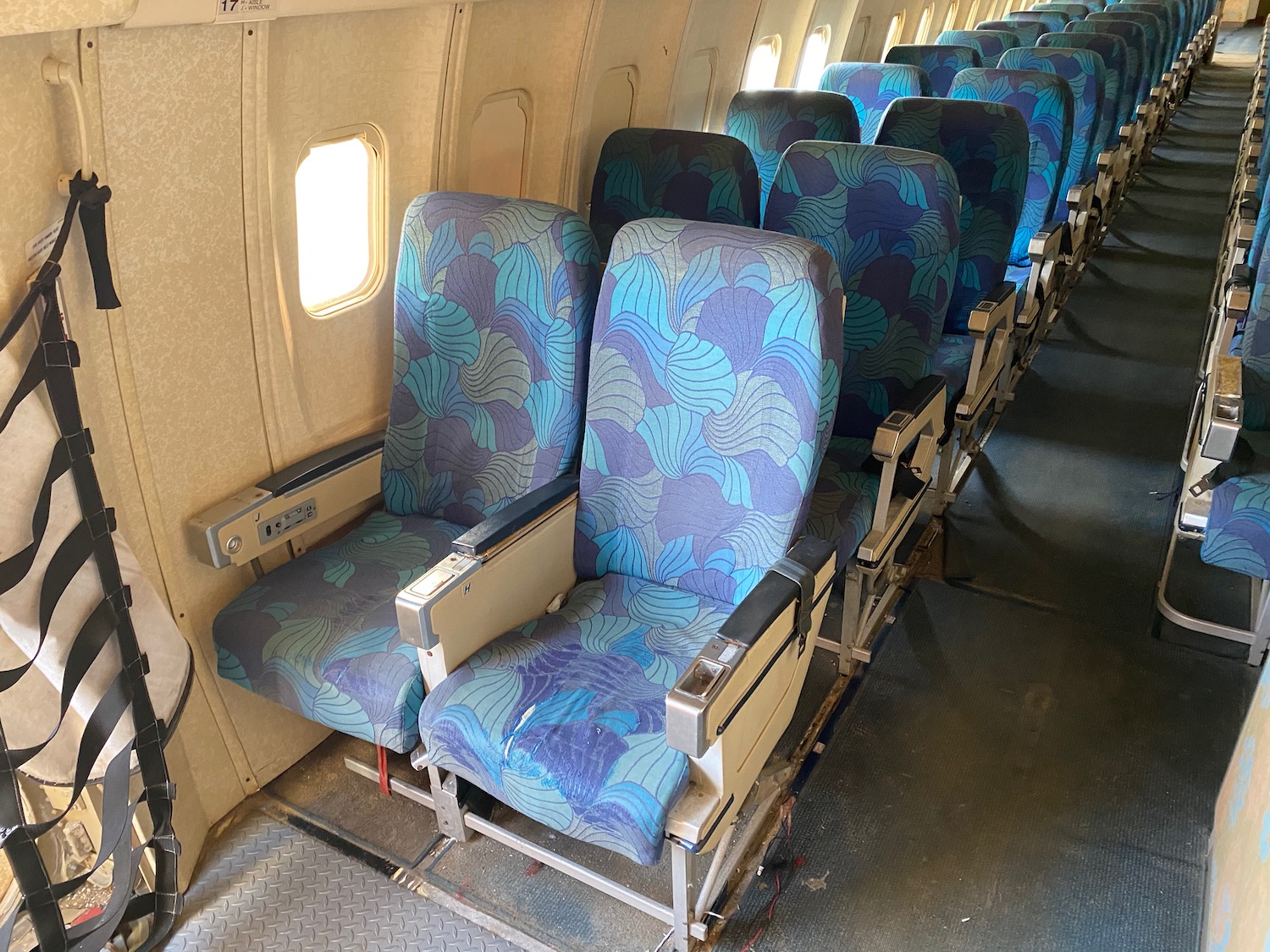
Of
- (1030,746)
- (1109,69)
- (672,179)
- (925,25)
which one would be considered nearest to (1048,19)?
(925,25)

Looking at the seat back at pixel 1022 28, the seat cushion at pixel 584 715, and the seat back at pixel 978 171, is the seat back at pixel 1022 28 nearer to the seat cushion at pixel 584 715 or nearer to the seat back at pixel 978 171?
the seat back at pixel 978 171

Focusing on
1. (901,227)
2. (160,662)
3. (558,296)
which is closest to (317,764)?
(160,662)

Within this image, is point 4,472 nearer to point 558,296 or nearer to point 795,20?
A: point 558,296

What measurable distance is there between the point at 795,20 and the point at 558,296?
4130 millimetres

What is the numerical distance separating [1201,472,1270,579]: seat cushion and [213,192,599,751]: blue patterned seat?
6.05 ft

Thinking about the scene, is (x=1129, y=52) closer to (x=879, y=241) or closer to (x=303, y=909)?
(x=879, y=241)

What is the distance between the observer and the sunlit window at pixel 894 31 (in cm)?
827

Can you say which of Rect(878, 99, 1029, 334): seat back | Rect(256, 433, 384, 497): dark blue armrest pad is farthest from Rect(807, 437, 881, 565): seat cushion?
Rect(256, 433, 384, 497): dark blue armrest pad

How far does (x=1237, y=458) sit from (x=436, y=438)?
2385 mm

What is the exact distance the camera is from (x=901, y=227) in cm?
299

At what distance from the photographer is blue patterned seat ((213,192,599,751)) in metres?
2.36

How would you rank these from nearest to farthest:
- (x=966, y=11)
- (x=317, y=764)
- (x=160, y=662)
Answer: (x=160, y=662) → (x=317, y=764) → (x=966, y=11)

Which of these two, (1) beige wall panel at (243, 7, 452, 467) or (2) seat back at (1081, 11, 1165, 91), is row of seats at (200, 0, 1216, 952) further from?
(2) seat back at (1081, 11, 1165, 91)

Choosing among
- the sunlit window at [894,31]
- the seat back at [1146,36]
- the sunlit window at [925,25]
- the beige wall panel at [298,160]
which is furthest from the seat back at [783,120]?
A: the sunlit window at [925,25]
